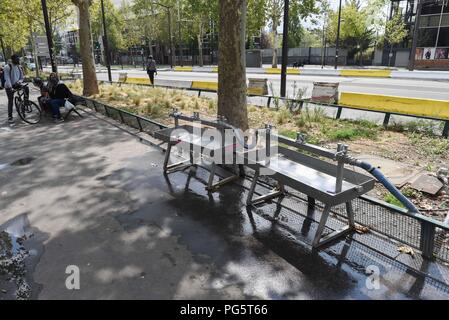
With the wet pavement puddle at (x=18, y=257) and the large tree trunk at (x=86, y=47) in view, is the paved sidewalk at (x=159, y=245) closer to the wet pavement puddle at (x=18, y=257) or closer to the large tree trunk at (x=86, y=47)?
the wet pavement puddle at (x=18, y=257)

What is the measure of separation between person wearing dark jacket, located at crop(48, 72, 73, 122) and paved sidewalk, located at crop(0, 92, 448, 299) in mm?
4506

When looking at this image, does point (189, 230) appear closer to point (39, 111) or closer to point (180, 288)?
point (180, 288)

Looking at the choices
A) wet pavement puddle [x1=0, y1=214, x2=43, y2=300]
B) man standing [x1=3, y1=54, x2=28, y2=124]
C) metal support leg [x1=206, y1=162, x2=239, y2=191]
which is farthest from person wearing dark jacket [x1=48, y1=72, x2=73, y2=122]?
metal support leg [x1=206, y1=162, x2=239, y2=191]

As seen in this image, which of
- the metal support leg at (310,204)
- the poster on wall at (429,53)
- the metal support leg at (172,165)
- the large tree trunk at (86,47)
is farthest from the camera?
the poster on wall at (429,53)

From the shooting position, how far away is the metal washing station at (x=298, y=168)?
362 cm

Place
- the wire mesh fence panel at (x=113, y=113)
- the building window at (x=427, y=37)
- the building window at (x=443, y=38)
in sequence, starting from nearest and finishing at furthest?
the wire mesh fence panel at (x=113, y=113), the building window at (x=443, y=38), the building window at (x=427, y=37)

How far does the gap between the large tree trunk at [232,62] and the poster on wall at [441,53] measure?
46.3m

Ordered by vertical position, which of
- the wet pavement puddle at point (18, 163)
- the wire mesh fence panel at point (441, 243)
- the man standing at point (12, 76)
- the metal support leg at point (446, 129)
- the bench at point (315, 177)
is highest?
the man standing at point (12, 76)

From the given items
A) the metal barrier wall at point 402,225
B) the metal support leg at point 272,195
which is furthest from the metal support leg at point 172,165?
the metal barrier wall at point 402,225

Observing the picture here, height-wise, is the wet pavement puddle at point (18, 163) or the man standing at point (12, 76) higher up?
the man standing at point (12, 76)

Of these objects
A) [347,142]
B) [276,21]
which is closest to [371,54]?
[276,21]

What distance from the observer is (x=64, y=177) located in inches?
235

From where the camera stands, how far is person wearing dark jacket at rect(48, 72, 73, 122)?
10.5m

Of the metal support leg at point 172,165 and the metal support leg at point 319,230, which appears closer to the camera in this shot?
the metal support leg at point 319,230
